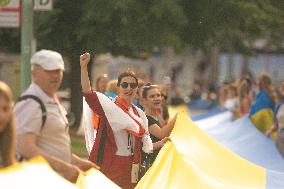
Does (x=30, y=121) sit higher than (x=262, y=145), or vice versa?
(x=30, y=121)

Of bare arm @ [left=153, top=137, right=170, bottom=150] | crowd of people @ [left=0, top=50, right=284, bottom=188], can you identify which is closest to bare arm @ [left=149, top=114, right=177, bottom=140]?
crowd of people @ [left=0, top=50, right=284, bottom=188]

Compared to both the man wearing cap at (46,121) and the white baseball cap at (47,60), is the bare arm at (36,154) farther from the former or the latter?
the white baseball cap at (47,60)

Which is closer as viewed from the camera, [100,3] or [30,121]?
[30,121]

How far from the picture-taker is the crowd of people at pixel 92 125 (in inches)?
273

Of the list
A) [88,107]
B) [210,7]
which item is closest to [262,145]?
[210,7]

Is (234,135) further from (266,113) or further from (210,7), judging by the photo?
(210,7)

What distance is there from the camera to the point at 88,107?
11.0 m

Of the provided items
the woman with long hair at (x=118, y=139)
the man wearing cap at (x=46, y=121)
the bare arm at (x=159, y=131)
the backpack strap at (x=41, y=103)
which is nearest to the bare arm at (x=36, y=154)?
the man wearing cap at (x=46, y=121)

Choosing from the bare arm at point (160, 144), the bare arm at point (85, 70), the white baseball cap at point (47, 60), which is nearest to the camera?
the white baseball cap at point (47, 60)

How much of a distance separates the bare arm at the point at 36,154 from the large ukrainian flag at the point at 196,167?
8.46 feet

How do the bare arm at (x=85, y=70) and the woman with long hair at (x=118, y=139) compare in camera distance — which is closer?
the bare arm at (x=85, y=70)

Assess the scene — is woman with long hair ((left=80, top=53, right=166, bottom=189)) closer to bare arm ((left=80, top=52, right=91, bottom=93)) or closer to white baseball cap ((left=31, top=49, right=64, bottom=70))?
bare arm ((left=80, top=52, right=91, bottom=93))

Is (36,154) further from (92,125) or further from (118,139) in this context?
(92,125)

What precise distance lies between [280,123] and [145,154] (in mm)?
5783
